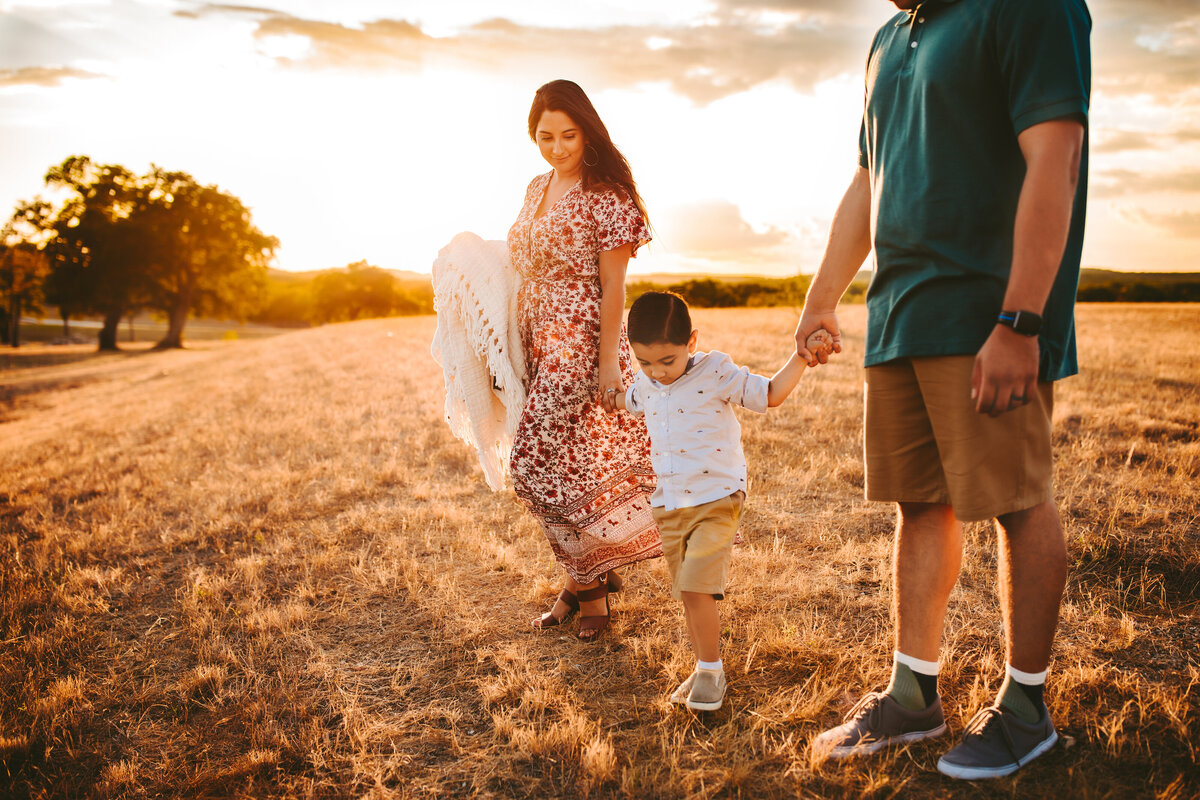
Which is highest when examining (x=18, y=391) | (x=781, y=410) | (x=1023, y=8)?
(x=1023, y=8)

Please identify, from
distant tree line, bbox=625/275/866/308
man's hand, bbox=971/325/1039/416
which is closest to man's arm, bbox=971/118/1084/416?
man's hand, bbox=971/325/1039/416

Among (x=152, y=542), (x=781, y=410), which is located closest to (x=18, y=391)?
(x=152, y=542)

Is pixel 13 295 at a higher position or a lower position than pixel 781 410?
higher

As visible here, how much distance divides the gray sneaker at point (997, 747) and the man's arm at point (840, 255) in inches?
48.9

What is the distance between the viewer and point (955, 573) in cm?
215

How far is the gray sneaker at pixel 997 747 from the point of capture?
201 cm

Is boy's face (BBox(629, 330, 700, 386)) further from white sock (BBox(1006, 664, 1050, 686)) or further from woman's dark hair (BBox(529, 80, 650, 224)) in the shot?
white sock (BBox(1006, 664, 1050, 686))

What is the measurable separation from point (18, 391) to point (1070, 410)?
83.5ft

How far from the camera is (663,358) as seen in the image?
2.42 meters

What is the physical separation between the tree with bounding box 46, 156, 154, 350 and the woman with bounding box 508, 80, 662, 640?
42483 millimetres

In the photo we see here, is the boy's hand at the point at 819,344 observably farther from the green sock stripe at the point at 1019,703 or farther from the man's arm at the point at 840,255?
the green sock stripe at the point at 1019,703

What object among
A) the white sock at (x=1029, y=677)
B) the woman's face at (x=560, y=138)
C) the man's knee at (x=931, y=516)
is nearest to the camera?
the white sock at (x=1029, y=677)

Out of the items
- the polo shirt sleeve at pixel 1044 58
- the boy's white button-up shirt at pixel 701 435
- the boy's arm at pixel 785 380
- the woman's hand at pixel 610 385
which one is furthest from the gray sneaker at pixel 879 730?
the polo shirt sleeve at pixel 1044 58

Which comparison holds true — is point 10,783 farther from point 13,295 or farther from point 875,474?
point 13,295
